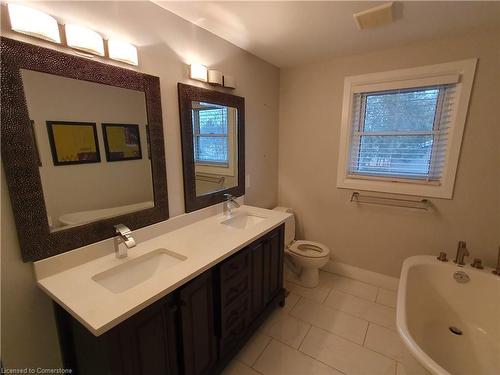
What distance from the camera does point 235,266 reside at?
4.95 feet

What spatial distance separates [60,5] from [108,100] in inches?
16.5

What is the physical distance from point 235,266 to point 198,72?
1367 mm

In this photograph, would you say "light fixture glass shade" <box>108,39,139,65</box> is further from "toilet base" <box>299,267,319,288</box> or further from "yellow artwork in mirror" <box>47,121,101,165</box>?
"toilet base" <box>299,267,319,288</box>

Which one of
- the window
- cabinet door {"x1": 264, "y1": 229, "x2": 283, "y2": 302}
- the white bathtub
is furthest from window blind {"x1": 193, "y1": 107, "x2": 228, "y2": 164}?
the white bathtub

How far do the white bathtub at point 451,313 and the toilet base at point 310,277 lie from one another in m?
0.83

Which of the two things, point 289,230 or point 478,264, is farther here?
point 289,230

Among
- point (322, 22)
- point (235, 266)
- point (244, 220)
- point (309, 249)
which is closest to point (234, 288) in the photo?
point (235, 266)

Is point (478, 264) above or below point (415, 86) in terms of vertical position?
below

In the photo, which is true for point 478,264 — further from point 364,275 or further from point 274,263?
point 274,263

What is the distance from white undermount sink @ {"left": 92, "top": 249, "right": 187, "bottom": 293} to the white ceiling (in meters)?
1.52

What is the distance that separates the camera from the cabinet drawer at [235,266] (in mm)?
1423

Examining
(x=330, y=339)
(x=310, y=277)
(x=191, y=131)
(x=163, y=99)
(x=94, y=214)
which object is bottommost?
(x=330, y=339)

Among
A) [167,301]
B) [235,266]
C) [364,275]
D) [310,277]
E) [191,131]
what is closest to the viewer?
[167,301]

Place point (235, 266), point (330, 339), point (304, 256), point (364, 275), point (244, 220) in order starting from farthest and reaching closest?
point (364, 275) → point (304, 256) → point (244, 220) → point (330, 339) → point (235, 266)
